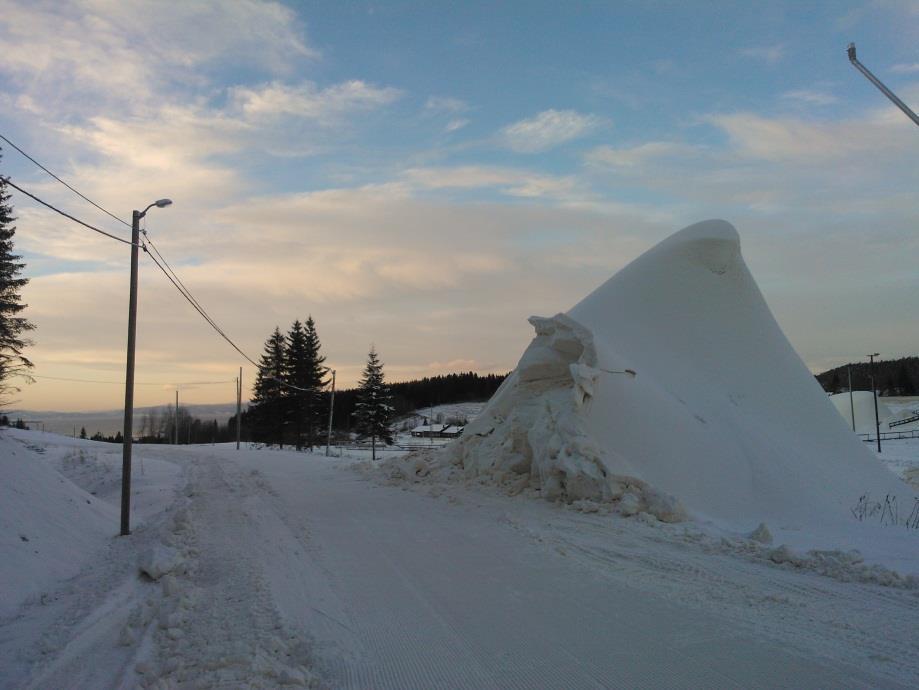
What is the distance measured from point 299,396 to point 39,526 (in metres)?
45.2

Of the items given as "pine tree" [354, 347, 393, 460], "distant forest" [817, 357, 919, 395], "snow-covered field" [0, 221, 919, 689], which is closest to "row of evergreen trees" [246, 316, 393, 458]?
"pine tree" [354, 347, 393, 460]

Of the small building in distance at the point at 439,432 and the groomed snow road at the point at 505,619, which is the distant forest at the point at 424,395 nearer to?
the small building in distance at the point at 439,432

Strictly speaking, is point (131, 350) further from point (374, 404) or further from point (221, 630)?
point (374, 404)

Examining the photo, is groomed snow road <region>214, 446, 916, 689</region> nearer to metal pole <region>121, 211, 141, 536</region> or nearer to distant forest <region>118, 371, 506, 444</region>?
Result: metal pole <region>121, 211, 141, 536</region>

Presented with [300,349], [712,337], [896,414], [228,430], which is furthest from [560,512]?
[228,430]

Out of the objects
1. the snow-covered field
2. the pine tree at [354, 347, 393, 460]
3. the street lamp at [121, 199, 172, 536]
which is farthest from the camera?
the pine tree at [354, 347, 393, 460]

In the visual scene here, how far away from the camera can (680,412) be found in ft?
47.3

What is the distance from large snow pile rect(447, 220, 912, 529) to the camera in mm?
12367

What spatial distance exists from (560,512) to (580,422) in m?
2.50

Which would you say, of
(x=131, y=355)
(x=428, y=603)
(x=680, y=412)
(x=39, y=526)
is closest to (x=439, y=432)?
(x=680, y=412)

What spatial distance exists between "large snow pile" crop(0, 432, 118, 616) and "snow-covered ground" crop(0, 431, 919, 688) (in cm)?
4

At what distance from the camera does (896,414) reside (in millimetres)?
79250

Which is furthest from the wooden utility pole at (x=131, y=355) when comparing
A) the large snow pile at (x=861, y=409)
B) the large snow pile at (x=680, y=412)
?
the large snow pile at (x=861, y=409)

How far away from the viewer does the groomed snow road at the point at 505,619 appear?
4.39 metres
